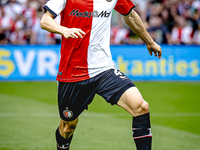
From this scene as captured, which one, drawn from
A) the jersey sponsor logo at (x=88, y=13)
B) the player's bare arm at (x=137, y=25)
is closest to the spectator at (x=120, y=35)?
the player's bare arm at (x=137, y=25)

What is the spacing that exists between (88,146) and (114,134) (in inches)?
34.6

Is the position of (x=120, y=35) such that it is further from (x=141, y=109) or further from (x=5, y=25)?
(x=141, y=109)

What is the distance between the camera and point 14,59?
1370 cm

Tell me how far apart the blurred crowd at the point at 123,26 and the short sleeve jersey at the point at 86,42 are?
10910 mm

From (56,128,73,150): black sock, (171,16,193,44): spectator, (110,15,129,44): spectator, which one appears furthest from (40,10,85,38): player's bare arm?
(171,16,193,44): spectator

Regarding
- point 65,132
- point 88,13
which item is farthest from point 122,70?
point 88,13

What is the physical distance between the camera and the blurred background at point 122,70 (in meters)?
6.08

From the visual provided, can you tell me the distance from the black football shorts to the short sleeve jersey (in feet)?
0.24

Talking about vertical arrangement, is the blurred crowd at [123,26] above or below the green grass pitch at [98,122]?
above

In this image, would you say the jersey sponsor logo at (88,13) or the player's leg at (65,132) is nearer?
the jersey sponsor logo at (88,13)

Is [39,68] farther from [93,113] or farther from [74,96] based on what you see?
[74,96]

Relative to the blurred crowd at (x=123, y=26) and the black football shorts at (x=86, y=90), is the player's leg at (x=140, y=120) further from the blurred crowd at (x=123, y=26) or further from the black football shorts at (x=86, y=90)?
the blurred crowd at (x=123, y=26)

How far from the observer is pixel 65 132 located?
14.8 ft

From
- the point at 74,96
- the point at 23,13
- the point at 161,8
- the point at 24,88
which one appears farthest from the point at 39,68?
the point at 74,96
